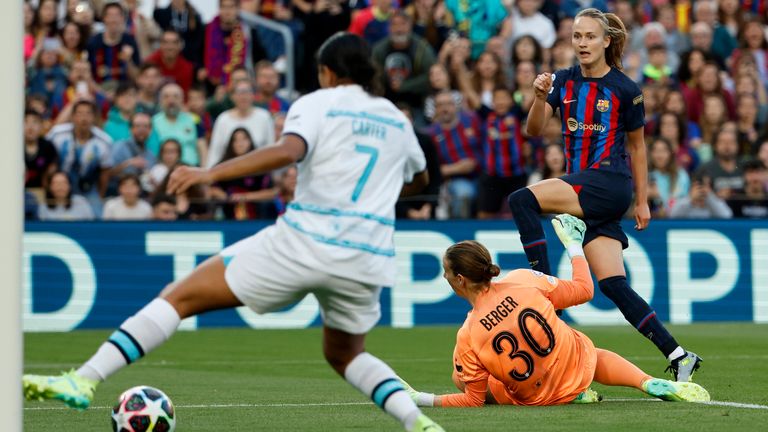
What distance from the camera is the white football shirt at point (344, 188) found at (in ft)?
20.5

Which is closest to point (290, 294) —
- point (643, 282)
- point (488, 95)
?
point (643, 282)

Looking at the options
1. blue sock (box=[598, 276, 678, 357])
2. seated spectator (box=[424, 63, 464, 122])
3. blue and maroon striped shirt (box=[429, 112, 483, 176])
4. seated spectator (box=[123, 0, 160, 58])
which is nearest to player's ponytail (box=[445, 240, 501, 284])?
blue sock (box=[598, 276, 678, 357])

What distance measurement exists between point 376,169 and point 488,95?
1187 cm

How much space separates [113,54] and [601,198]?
36.2 ft

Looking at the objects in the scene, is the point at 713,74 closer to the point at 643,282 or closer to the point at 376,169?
the point at 643,282

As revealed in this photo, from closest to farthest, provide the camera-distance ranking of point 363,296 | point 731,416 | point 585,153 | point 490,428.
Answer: point 363,296 < point 490,428 < point 731,416 < point 585,153

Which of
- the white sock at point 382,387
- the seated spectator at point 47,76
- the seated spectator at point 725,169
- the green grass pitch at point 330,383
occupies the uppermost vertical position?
the seated spectator at point 47,76

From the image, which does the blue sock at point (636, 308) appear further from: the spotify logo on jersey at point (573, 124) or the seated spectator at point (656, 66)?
the seated spectator at point (656, 66)

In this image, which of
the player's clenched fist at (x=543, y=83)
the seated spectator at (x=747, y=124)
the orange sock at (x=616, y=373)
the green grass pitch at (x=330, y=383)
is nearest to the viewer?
the green grass pitch at (x=330, y=383)

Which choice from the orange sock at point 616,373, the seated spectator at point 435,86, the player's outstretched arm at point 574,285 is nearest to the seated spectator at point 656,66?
the seated spectator at point 435,86

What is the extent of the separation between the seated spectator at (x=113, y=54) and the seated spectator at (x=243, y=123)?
7.78 ft

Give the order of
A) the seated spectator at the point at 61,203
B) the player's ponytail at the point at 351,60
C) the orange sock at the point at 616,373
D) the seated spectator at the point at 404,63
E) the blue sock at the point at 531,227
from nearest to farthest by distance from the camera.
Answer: the player's ponytail at the point at 351,60
the orange sock at the point at 616,373
the blue sock at the point at 531,227
the seated spectator at the point at 61,203
the seated spectator at the point at 404,63

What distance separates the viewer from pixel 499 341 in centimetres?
791

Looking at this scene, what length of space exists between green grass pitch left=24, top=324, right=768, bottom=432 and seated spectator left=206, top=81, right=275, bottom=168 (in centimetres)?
227
